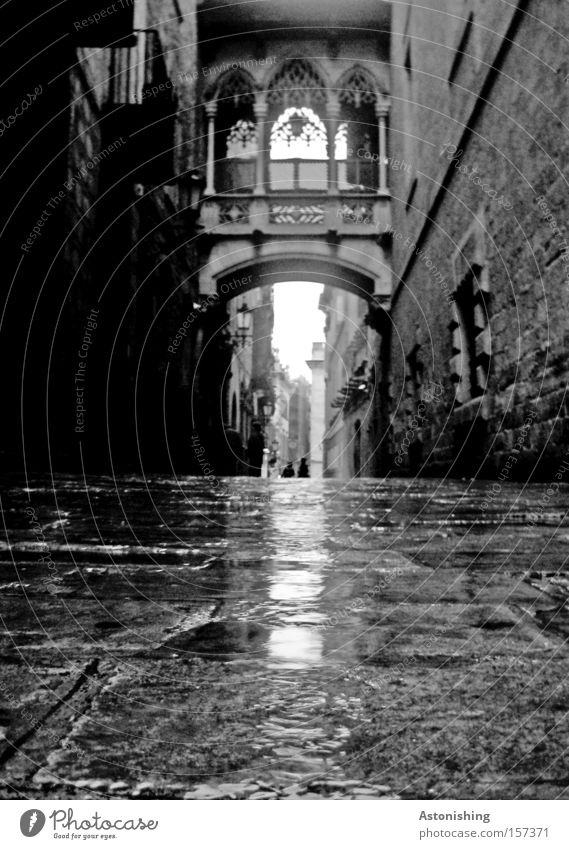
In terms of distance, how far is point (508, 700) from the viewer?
31.8 inches

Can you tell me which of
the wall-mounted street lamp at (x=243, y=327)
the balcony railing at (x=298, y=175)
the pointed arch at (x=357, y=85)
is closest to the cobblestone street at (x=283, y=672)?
the balcony railing at (x=298, y=175)

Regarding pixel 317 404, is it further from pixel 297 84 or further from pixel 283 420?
pixel 297 84

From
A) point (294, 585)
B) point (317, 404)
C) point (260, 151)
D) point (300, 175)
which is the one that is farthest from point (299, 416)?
point (294, 585)

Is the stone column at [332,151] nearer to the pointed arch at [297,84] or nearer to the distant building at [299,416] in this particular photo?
the pointed arch at [297,84]

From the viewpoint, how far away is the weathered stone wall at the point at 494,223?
16.3 ft

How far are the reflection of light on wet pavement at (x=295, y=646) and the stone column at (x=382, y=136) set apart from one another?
45.1ft

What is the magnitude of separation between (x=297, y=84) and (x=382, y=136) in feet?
6.77

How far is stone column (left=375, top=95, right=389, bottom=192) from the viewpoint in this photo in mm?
13931

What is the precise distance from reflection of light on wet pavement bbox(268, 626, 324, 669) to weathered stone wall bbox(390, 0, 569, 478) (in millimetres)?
3998

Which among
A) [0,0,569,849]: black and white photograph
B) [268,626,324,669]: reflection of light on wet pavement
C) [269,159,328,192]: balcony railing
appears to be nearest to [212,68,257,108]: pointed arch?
[0,0,569,849]: black and white photograph

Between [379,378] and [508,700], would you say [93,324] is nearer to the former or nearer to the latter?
[379,378]

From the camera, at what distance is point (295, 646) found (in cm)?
104

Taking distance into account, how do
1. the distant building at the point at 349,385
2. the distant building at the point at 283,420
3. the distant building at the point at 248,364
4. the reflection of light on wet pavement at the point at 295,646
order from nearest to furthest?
1. the reflection of light on wet pavement at the point at 295,646
2. the distant building at the point at 349,385
3. the distant building at the point at 248,364
4. the distant building at the point at 283,420

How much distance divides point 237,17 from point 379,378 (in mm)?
7495
